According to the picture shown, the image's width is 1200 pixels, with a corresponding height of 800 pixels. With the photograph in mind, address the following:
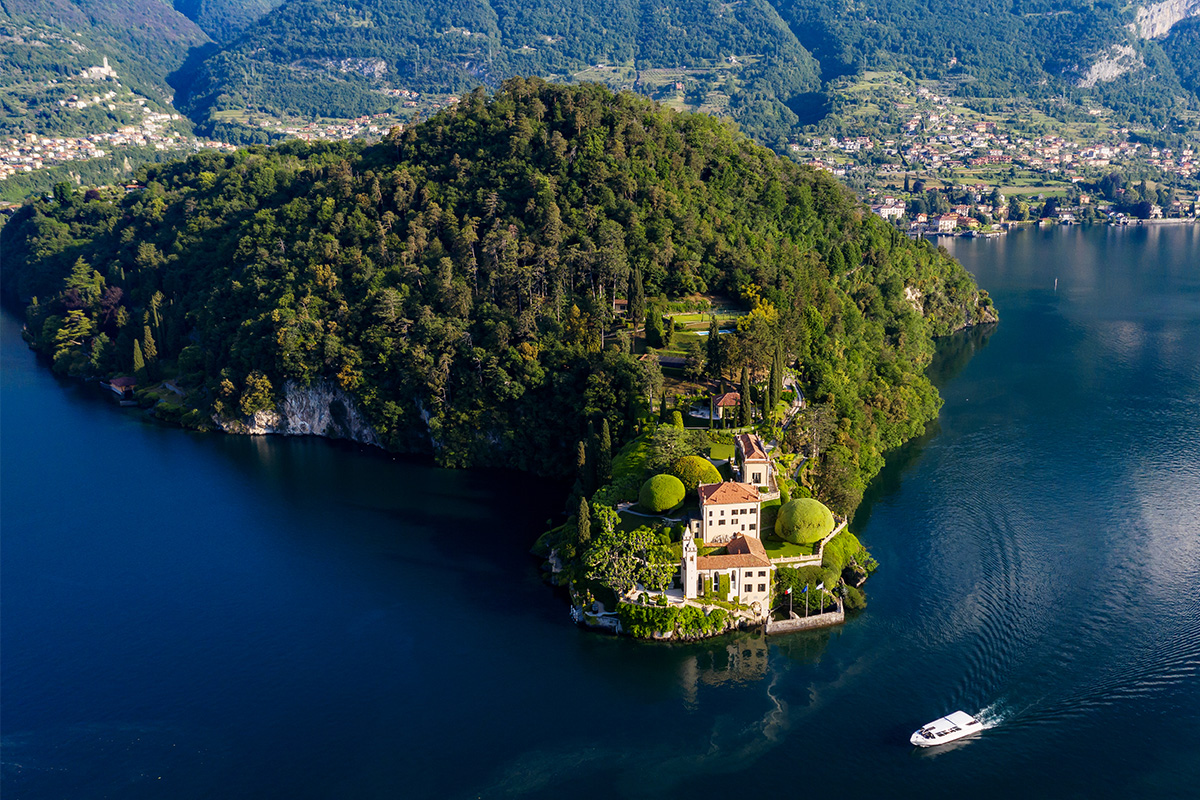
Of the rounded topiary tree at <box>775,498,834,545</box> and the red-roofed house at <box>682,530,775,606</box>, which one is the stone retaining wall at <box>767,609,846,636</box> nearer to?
the red-roofed house at <box>682,530,775,606</box>

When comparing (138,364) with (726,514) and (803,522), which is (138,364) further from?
(803,522)

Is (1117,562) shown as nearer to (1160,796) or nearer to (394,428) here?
(1160,796)

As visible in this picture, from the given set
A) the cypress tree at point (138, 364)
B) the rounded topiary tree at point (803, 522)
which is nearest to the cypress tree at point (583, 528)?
the rounded topiary tree at point (803, 522)

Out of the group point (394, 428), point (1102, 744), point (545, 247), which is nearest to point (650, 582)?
point (1102, 744)

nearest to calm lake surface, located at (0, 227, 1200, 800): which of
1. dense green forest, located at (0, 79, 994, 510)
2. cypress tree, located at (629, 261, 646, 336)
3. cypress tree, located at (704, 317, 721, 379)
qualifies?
dense green forest, located at (0, 79, 994, 510)

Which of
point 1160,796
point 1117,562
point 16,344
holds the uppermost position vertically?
point 16,344

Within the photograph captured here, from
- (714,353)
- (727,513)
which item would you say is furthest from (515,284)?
(727,513)
